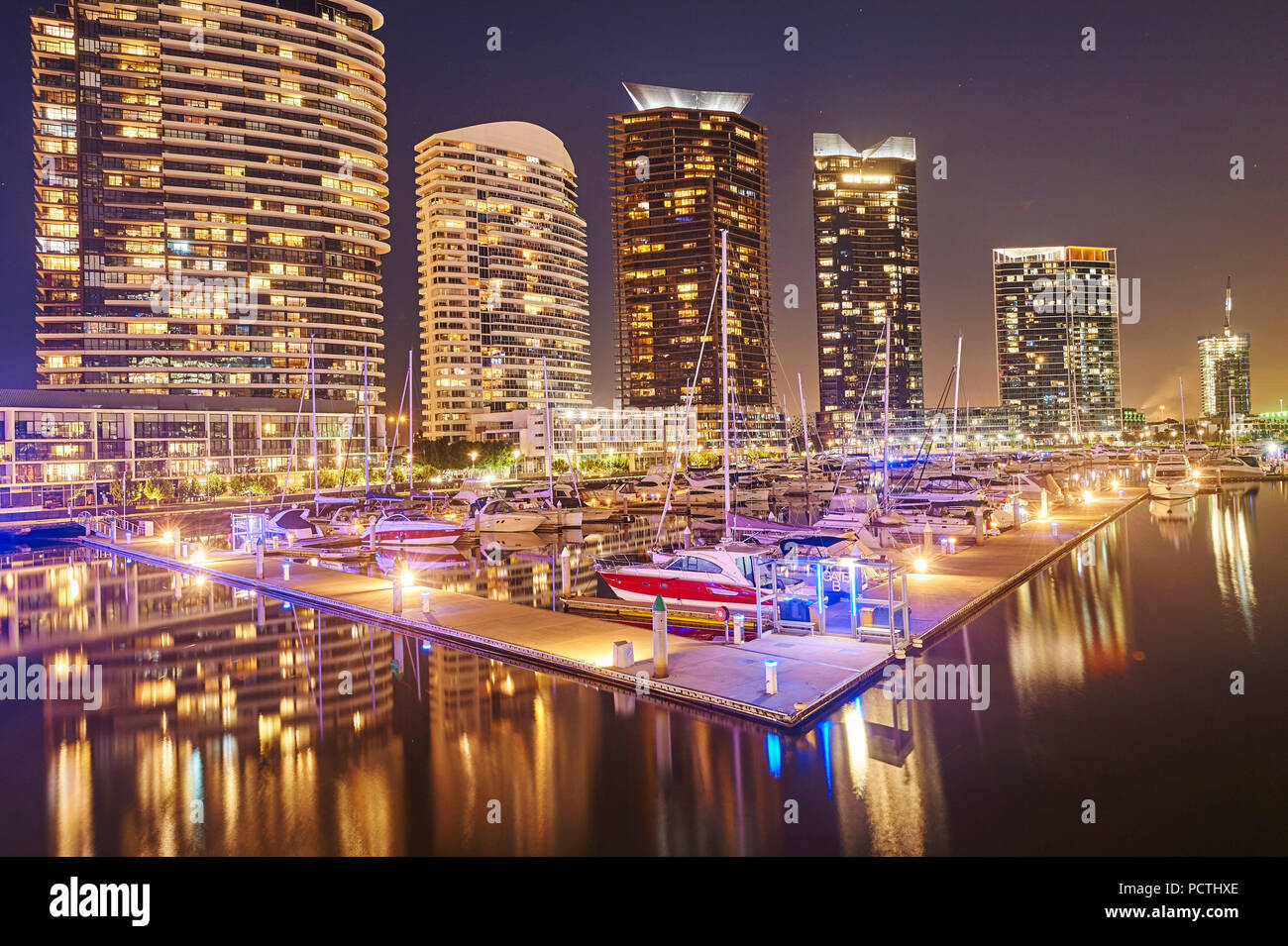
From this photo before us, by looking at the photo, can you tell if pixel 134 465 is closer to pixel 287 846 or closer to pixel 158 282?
pixel 158 282

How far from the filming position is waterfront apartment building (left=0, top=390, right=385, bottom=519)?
70.8m

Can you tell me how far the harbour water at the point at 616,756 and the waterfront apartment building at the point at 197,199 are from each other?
94.5 m

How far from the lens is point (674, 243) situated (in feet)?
592

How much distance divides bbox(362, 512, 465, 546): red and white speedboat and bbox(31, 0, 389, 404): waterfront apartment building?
67874 millimetres

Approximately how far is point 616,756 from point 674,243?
592 feet

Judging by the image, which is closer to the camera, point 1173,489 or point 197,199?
point 1173,489

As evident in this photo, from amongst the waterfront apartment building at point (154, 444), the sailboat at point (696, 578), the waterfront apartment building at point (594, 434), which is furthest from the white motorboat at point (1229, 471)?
the waterfront apartment building at point (154, 444)

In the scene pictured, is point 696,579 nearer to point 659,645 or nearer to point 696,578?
point 696,578

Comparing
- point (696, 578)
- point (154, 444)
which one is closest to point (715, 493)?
point (696, 578)

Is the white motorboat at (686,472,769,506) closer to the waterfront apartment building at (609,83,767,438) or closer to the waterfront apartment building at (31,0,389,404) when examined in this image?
the waterfront apartment building at (31,0,389,404)

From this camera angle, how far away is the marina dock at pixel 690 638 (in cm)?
1307

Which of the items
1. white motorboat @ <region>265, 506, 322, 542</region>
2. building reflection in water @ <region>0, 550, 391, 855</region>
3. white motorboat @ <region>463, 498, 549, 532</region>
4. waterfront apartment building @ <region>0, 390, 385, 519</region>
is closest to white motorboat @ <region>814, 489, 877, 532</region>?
white motorboat @ <region>463, 498, 549, 532</region>

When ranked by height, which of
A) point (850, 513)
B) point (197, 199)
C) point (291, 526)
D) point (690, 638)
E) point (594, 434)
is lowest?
point (690, 638)
